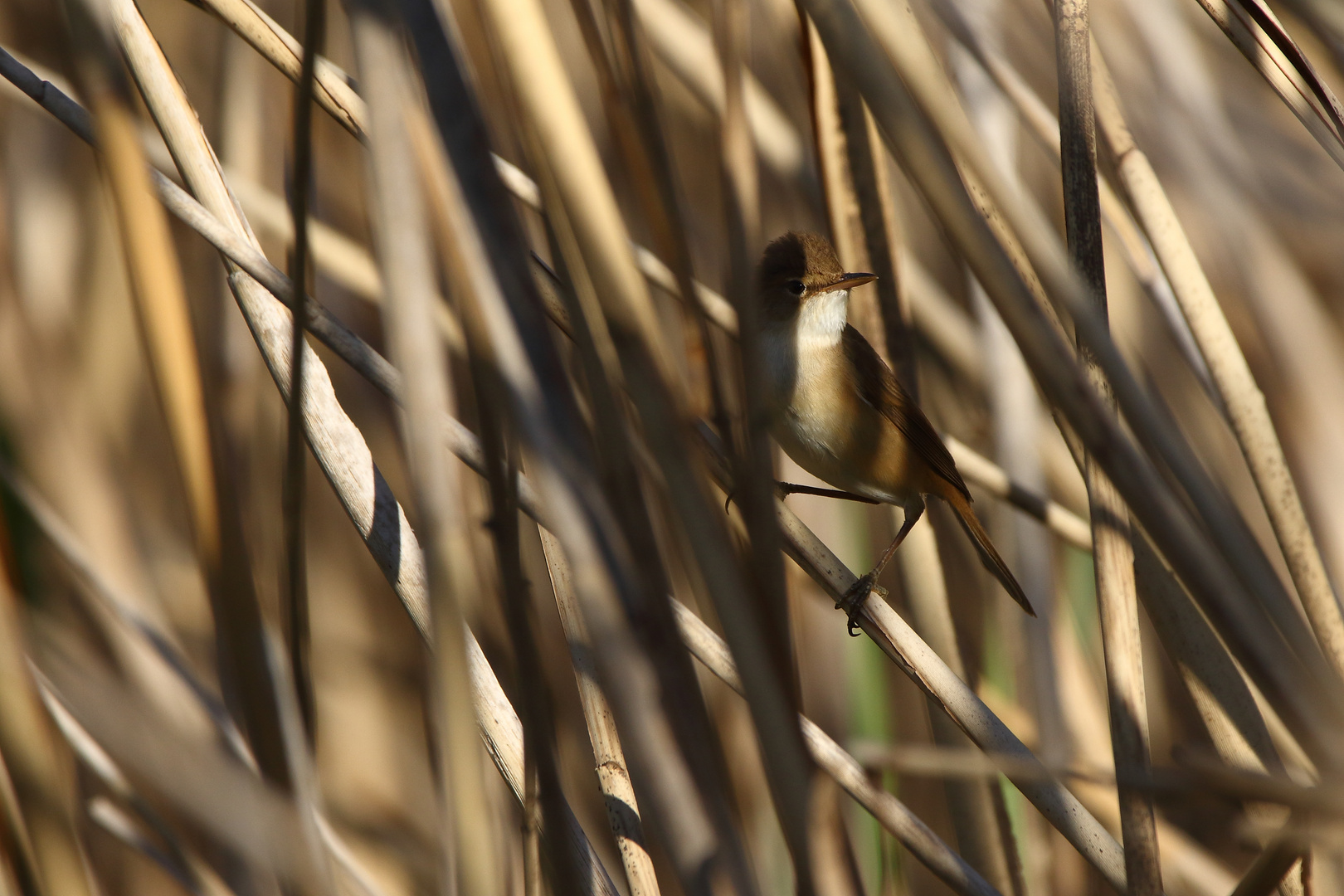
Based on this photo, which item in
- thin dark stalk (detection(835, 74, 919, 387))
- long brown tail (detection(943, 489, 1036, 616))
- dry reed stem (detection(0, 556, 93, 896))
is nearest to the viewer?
dry reed stem (detection(0, 556, 93, 896))

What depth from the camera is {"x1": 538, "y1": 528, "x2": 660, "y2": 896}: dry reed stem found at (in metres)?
1.35

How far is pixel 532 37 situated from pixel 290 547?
0.53 m

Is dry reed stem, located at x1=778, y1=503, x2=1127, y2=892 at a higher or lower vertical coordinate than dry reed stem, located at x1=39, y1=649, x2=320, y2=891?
lower

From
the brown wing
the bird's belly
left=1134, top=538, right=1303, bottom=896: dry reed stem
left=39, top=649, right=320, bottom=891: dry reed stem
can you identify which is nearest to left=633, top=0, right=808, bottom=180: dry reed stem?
the brown wing

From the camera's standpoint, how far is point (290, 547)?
94 cm

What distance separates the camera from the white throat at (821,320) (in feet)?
7.82

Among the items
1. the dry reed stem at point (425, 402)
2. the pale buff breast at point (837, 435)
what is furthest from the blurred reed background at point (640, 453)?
the pale buff breast at point (837, 435)

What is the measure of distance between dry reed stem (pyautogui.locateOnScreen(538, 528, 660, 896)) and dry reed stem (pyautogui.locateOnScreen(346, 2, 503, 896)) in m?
0.48

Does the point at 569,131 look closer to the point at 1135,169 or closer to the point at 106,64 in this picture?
the point at 106,64

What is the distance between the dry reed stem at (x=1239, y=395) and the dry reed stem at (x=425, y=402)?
124cm

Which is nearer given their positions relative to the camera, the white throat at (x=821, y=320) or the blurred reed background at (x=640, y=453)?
the blurred reed background at (x=640, y=453)

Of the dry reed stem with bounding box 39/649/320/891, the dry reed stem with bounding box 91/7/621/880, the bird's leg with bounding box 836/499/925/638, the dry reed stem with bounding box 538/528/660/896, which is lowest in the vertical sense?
the bird's leg with bounding box 836/499/925/638

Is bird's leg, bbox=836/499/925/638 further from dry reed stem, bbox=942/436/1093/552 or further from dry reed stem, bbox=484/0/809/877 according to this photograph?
dry reed stem, bbox=484/0/809/877

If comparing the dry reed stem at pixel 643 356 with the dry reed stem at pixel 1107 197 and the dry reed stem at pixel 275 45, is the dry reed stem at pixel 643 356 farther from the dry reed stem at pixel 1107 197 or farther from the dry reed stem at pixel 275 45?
the dry reed stem at pixel 1107 197
